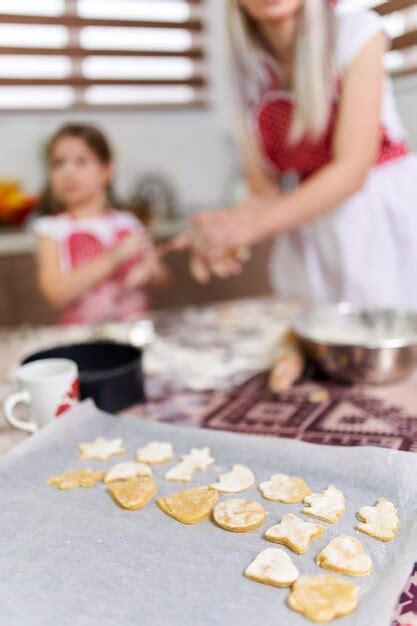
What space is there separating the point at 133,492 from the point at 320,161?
753mm

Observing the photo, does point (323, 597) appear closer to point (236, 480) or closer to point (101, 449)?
point (236, 480)

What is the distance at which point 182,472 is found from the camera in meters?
0.54

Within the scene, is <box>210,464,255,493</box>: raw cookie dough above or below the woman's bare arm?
below

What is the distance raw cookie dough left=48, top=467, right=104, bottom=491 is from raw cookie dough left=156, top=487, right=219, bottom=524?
2.8 inches

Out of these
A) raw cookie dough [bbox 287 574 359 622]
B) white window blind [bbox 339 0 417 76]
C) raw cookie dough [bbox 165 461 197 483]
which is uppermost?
white window blind [bbox 339 0 417 76]

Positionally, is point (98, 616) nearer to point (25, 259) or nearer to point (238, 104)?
point (238, 104)

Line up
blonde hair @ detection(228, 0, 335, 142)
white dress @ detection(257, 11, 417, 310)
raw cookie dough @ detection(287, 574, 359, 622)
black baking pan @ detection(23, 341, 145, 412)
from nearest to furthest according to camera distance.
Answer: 1. raw cookie dough @ detection(287, 574, 359, 622)
2. black baking pan @ detection(23, 341, 145, 412)
3. blonde hair @ detection(228, 0, 335, 142)
4. white dress @ detection(257, 11, 417, 310)

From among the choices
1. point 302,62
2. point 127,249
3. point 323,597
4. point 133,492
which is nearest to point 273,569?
point 323,597

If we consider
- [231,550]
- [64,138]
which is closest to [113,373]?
[231,550]

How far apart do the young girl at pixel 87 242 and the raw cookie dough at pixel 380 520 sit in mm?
892

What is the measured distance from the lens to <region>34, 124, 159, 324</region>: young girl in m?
1.29

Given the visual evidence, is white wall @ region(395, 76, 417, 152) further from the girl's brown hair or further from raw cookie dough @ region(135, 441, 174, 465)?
raw cookie dough @ region(135, 441, 174, 465)

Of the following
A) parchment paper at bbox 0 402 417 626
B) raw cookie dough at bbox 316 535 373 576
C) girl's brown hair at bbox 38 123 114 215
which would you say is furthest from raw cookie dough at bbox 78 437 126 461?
girl's brown hair at bbox 38 123 114 215

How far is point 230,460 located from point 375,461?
5.1 inches
